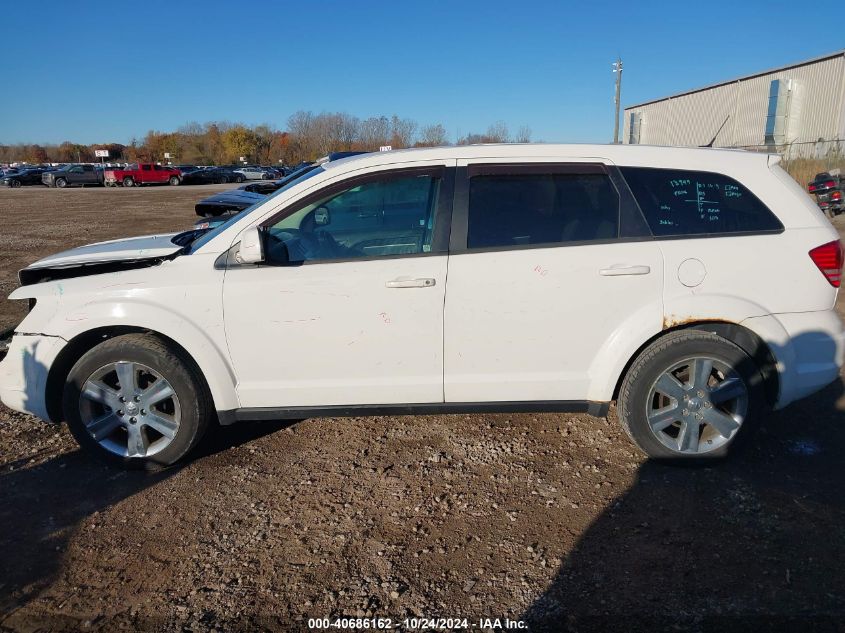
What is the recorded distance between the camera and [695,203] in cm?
362

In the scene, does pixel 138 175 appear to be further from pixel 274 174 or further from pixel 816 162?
pixel 816 162

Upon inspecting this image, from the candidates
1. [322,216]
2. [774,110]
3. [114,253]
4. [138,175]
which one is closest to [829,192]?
[322,216]

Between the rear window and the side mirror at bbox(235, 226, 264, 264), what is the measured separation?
2.14m

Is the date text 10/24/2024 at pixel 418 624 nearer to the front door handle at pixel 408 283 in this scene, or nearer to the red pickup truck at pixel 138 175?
the front door handle at pixel 408 283

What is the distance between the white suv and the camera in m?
3.52

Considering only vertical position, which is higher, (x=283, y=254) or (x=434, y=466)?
(x=283, y=254)

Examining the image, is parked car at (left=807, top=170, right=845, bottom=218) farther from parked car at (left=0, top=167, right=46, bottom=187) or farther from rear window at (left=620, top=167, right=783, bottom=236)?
parked car at (left=0, top=167, right=46, bottom=187)

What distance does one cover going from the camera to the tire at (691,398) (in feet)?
11.7

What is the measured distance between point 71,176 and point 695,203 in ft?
172

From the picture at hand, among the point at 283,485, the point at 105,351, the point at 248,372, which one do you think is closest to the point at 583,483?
the point at 283,485

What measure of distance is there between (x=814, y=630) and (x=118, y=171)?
51722 mm

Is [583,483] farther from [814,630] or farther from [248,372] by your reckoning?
[248,372]

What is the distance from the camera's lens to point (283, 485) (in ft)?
11.9

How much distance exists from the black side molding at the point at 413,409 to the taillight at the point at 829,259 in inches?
56.9
